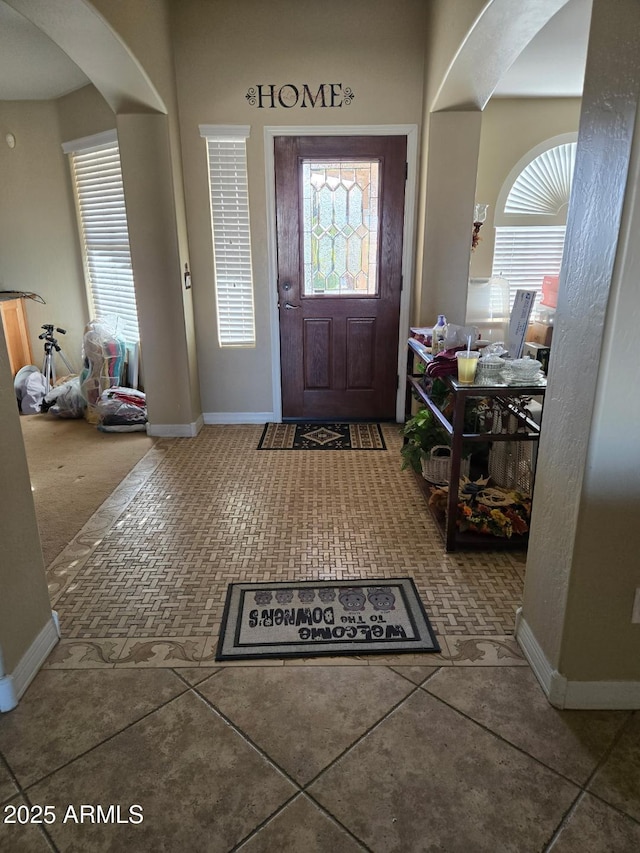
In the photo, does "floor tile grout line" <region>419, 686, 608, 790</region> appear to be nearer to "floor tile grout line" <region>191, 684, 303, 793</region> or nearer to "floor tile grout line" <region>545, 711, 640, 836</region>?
"floor tile grout line" <region>545, 711, 640, 836</region>

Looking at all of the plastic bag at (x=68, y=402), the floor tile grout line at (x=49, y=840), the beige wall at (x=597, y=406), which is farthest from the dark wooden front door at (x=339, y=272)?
the floor tile grout line at (x=49, y=840)

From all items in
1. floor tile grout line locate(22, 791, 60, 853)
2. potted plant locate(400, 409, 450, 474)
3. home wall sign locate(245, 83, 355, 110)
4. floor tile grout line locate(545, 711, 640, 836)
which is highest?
home wall sign locate(245, 83, 355, 110)

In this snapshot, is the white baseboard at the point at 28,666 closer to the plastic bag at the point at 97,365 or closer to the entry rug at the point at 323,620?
the entry rug at the point at 323,620

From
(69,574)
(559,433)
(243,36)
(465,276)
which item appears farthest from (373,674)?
(243,36)

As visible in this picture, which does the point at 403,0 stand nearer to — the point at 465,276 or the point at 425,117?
the point at 425,117

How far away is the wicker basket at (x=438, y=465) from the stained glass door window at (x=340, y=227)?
150cm

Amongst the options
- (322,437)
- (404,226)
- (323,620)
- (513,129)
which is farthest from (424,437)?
(513,129)

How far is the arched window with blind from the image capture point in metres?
4.93

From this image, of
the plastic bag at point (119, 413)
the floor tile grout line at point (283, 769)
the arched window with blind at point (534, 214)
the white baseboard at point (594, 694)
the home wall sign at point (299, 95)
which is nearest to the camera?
the floor tile grout line at point (283, 769)

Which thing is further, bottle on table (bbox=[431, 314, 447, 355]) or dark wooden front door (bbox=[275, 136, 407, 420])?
dark wooden front door (bbox=[275, 136, 407, 420])

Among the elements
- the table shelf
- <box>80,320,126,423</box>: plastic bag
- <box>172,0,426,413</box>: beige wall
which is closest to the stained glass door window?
<box>172,0,426,413</box>: beige wall

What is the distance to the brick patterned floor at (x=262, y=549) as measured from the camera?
2.19 m

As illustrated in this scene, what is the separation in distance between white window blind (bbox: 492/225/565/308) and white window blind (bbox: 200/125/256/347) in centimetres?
247

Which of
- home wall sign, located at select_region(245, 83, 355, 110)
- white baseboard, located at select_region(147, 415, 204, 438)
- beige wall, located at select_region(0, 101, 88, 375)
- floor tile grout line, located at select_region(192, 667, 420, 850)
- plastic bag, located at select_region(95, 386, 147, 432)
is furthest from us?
beige wall, located at select_region(0, 101, 88, 375)
